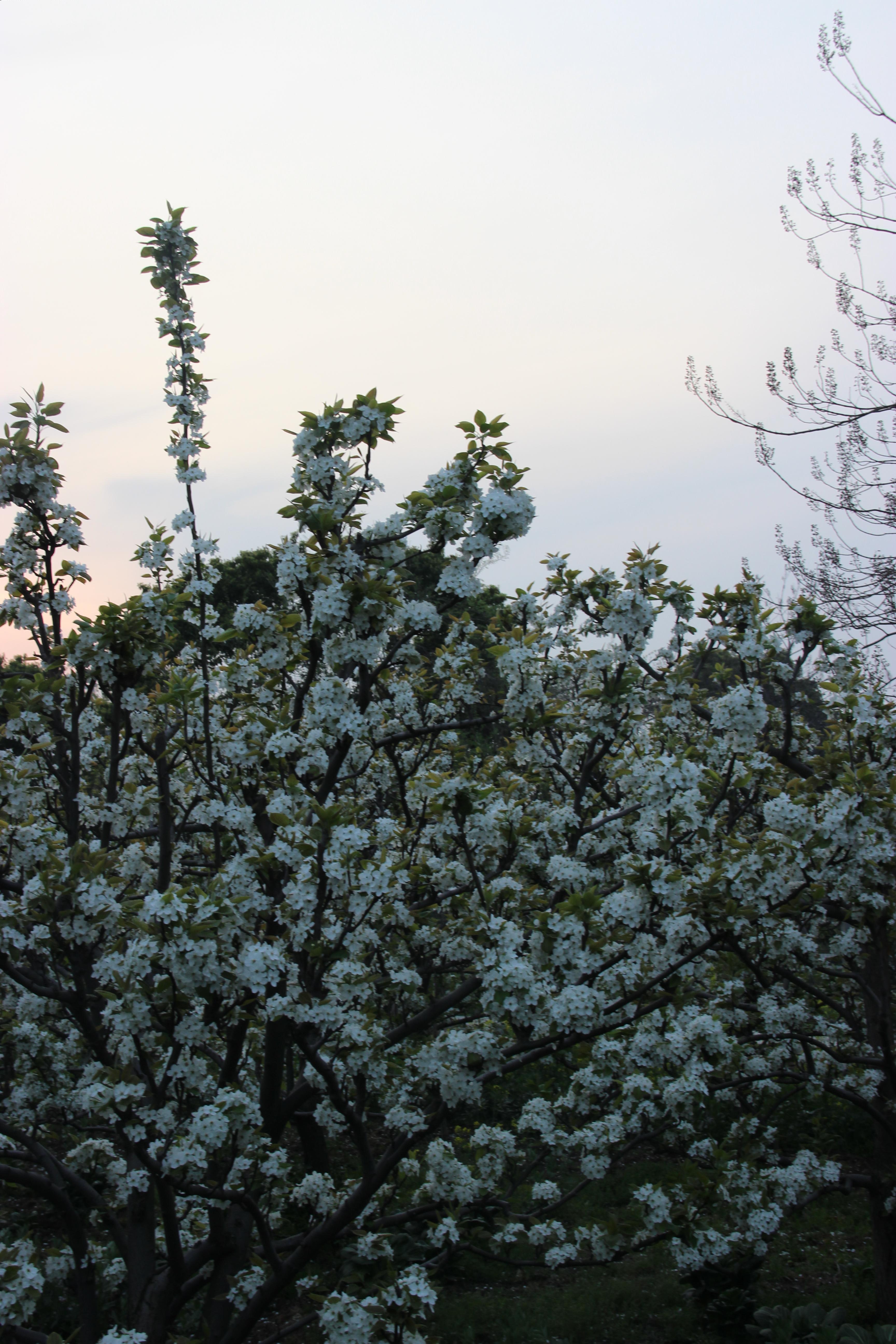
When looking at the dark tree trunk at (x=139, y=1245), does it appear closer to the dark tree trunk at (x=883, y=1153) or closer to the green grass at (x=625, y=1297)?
A: the green grass at (x=625, y=1297)

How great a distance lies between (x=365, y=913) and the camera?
390 cm

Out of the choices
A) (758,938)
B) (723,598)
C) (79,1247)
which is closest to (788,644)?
(723,598)

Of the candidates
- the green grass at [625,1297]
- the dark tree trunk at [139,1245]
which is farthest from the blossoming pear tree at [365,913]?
the green grass at [625,1297]

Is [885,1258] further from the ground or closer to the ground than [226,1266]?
closer to the ground

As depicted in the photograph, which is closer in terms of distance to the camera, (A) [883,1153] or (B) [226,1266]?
(B) [226,1266]

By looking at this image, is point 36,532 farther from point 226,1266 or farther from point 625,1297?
point 625,1297

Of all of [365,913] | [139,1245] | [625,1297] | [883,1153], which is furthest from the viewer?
[625,1297]

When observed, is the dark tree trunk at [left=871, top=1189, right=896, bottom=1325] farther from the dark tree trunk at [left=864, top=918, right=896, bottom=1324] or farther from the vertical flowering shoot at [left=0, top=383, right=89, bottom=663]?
the vertical flowering shoot at [left=0, top=383, right=89, bottom=663]

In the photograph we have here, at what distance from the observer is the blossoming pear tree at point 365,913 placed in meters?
3.80

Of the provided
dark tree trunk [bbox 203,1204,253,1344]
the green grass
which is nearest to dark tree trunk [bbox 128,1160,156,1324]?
dark tree trunk [bbox 203,1204,253,1344]

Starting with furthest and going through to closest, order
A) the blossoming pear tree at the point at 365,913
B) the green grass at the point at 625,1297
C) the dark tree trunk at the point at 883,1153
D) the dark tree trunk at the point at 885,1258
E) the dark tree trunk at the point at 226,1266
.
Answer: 1. the green grass at the point at 625,1297
2. the dark tree trunk at the point at 885,1258
3. the dark tree trunk at the point at 883,1153
4. the dark tree trunk at the point at 226,1266
5. the blossoming pear tree at the point at 365,913

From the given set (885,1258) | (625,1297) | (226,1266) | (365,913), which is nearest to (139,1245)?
(226,1266)

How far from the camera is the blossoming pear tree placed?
3803 mm

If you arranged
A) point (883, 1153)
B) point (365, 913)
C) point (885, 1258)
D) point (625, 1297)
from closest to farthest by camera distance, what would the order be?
point (365, 913)
point (885, 1258)
point (883, 1153)
point (625, 1297)
